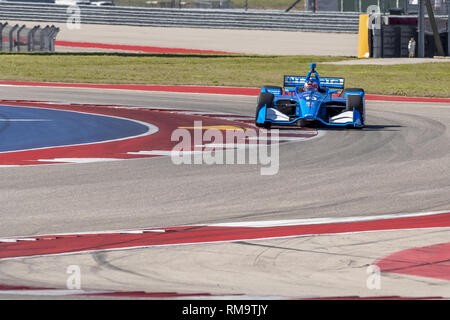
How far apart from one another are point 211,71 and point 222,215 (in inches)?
989

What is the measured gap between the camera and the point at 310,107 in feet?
54.3

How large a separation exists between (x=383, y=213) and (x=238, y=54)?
34.6m

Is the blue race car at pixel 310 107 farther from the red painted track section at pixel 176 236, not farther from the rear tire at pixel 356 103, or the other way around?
the red painted track section at pixel 176 236

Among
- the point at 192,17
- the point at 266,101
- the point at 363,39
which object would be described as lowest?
the point at 266,101

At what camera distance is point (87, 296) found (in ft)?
20.2

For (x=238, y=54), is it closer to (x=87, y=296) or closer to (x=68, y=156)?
(x=68, y=156)

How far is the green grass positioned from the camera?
97.6 feet

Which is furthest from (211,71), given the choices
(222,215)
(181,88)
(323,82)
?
(222,215)

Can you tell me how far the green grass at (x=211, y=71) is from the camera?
97.6ft

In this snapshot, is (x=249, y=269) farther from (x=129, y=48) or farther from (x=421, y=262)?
(x=129, y=48)

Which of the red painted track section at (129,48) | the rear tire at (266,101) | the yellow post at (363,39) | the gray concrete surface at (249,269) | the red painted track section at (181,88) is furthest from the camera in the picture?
the red painted track section at (129,48)

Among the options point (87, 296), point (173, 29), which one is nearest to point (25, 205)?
point (87, 296)

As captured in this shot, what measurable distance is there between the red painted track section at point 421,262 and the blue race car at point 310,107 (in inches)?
355

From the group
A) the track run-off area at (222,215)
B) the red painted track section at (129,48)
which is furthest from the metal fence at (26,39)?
the track run-off area at (222,215)
